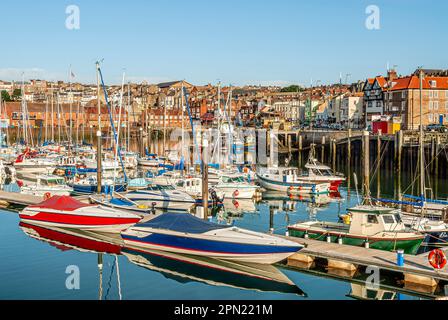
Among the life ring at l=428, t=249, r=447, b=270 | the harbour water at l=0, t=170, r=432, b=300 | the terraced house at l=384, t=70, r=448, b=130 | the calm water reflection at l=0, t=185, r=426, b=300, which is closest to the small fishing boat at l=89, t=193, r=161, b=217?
the calm water reflection at l=0, t=185, r=426, b=300

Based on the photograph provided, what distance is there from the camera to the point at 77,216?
95.4 ft

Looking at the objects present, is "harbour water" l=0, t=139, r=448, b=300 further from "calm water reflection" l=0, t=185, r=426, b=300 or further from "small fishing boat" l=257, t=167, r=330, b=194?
"small fishing boat" l=257, t=167, r=330, b=194

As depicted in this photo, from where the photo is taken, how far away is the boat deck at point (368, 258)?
20.1 metres

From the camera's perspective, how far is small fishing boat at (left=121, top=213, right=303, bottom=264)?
73.3 feet

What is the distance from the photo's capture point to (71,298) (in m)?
19.8

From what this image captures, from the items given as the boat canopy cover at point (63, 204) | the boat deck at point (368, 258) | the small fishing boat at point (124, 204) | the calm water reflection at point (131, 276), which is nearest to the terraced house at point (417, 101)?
the small fishing boat at point (124, 204)

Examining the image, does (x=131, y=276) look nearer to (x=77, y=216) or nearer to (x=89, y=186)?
(x=77, y=216)

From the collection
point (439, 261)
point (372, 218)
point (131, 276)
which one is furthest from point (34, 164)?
point (439, 261)

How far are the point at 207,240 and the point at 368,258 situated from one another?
20.7ft

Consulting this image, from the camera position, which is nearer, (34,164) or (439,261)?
(439,261)

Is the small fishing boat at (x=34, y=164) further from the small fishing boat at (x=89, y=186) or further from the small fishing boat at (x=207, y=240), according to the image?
the small fishing boat at (x=207, y=240)

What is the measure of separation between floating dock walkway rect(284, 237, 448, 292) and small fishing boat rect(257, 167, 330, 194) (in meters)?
21.3

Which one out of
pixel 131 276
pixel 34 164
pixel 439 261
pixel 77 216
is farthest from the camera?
pixel 34 164

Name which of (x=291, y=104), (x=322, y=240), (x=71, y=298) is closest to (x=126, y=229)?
(x=71, y=298)
